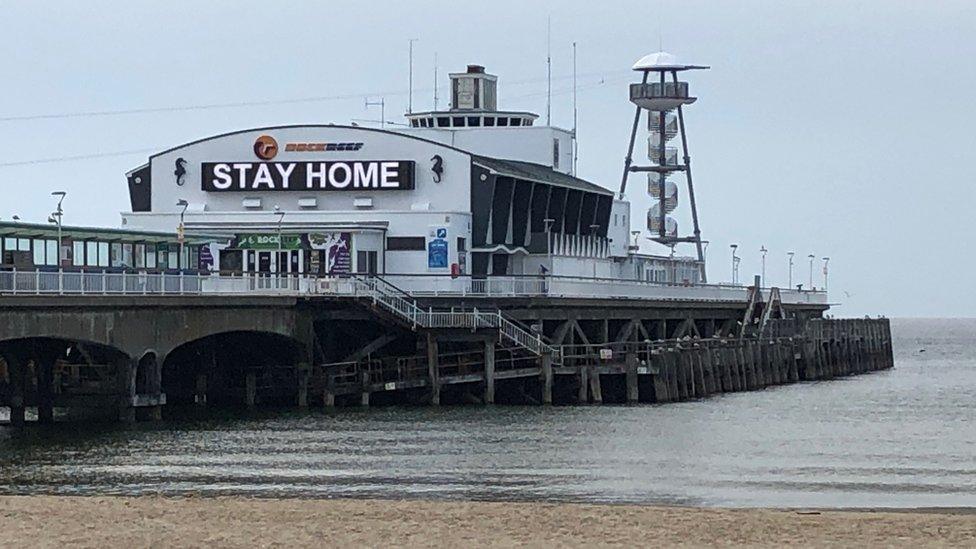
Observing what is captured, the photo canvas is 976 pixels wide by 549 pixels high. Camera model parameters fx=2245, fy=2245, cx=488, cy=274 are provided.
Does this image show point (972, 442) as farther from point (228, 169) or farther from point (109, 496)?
point (228, 169)

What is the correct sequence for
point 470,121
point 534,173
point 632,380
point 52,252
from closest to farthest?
point 52,252 < point 632,380 < point 534,173 < point 470,121

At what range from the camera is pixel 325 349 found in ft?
254

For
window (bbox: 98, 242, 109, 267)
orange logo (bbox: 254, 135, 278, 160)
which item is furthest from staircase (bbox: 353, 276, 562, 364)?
orange logo (bbox: 254, 135, 278, 160)

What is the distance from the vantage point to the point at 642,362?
81.8m

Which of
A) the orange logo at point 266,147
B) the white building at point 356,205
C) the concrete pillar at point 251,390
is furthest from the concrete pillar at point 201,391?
the orange logo at point 266,147

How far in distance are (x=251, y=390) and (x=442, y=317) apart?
6.95 metres

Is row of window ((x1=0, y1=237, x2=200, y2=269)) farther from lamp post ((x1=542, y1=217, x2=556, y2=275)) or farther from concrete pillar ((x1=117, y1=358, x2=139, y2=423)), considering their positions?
lamp post ((x1=542, y1=217, x2=556, y2=275))

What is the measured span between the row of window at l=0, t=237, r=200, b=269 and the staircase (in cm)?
710

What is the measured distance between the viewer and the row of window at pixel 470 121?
10869cm

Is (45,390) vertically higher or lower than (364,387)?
higher

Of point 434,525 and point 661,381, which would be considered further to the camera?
point 661,381

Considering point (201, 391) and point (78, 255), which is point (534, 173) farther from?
point (78, 255)

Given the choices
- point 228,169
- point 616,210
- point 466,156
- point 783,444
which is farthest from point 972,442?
point 616,210

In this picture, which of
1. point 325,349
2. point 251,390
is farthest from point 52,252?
point 325,349
